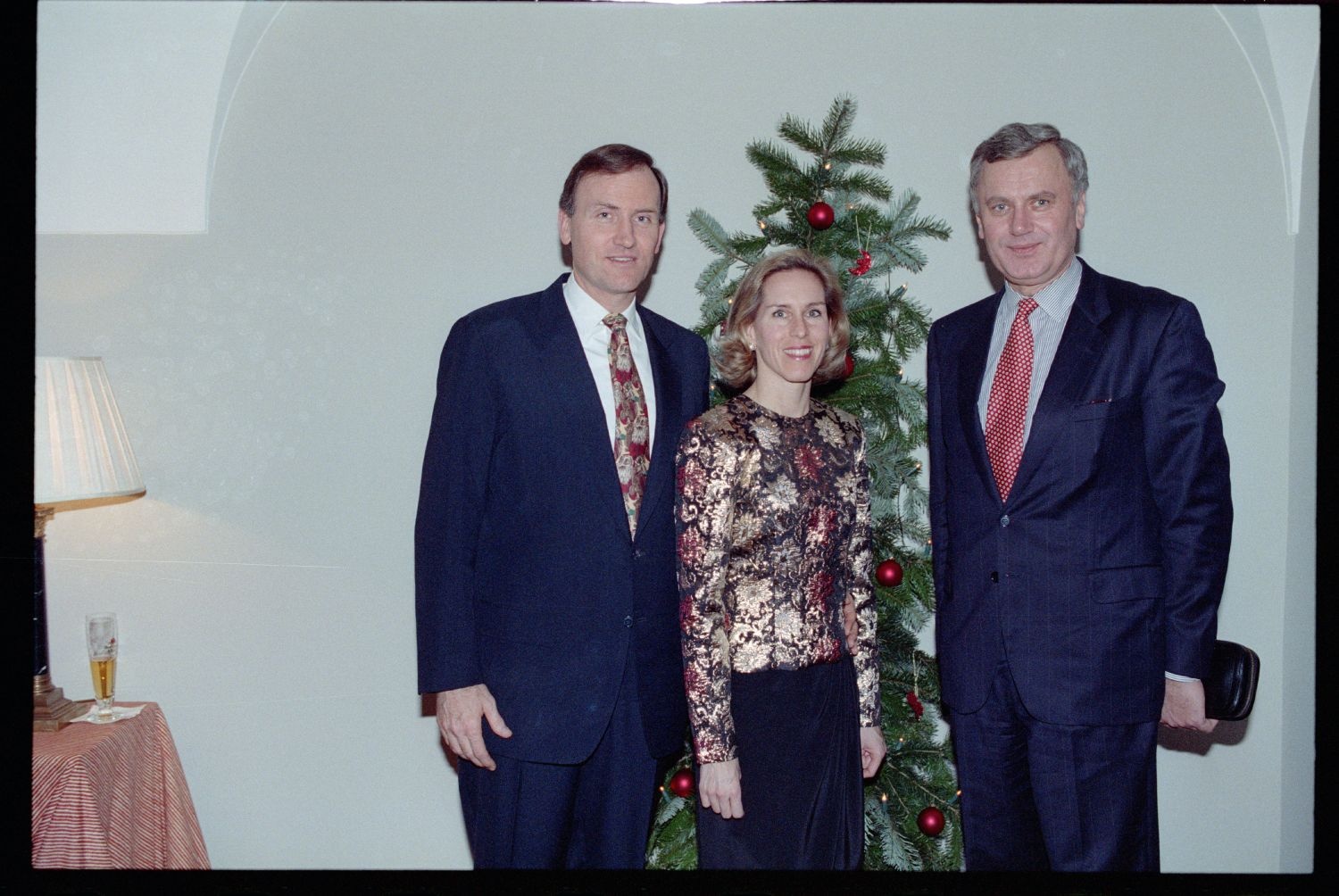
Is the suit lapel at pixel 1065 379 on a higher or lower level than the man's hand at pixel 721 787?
higher

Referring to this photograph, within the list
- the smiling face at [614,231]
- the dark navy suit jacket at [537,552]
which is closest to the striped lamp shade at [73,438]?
the dark navy suit jacket at [537,552]

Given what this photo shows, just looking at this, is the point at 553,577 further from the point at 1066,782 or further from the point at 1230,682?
the point at 1230,682

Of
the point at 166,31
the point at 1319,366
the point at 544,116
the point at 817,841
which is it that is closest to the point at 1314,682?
the point at 1319,366

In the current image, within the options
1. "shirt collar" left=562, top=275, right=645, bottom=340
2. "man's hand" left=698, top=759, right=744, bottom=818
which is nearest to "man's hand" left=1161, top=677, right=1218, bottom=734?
"man's hand" left=698, top=759, right=744, bottom=818

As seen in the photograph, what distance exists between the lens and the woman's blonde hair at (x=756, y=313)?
7.27ft

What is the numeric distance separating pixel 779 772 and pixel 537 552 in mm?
729

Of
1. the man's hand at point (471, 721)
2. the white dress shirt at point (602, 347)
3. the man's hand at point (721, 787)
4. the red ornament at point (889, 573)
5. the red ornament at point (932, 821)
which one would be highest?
the white dress shirt at point (602, 347)

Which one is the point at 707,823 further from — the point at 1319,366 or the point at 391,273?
the point at 1319,366

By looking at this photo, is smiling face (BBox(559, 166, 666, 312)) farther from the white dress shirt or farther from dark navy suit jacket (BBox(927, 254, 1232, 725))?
dark navy suit jacket (BBox(927, 254, 1232, 725))

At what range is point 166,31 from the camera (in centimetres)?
294

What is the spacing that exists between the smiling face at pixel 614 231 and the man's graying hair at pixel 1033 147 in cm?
81

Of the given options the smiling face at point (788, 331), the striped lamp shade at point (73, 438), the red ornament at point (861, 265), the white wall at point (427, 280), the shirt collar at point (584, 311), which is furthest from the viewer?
the white wall at point (427, 280)

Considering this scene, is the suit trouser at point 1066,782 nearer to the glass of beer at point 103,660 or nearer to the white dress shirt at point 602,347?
the white dress shirt at point 602,347

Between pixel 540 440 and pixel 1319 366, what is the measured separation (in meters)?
2.41
